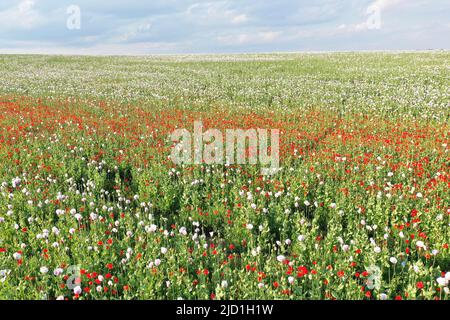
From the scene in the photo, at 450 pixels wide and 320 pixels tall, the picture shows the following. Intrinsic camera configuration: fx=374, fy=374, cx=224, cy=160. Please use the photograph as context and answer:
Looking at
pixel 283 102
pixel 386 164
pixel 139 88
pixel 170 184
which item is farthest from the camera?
pixel 139 88

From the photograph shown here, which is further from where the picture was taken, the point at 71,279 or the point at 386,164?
the point at 386,164

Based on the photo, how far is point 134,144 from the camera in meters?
11.0

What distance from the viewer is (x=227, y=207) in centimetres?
686

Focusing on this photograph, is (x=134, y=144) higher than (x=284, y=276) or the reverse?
higher

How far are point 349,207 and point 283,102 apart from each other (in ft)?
45.2

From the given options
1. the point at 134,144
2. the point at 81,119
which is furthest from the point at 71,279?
the point at 81,119

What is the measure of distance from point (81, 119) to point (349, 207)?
11.5m

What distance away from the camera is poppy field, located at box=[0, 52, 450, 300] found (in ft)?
15.2

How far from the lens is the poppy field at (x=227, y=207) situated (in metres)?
4.64
